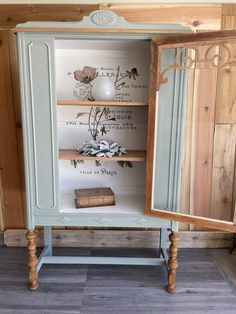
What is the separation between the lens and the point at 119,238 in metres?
2.49

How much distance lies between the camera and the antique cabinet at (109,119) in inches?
64.5

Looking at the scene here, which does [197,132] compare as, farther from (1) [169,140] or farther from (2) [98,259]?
(2) [98,259]

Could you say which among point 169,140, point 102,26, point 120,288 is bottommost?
point 120,288

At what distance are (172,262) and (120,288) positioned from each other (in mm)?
419

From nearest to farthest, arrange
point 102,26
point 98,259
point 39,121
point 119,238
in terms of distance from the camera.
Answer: point 102,26
point 39,121
point 98,259
point 119,238

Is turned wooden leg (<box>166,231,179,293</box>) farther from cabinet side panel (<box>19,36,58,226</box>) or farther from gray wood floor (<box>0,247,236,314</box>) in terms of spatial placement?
cabinet side panel (<box>19,36,58,226</box>)

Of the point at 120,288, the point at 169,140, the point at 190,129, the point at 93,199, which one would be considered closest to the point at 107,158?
the point at 93,199

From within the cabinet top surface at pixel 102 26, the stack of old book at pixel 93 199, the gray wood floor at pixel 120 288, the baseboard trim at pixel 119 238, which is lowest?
the gray wood floor at pixel 120 288

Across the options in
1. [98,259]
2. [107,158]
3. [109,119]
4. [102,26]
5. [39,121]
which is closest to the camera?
[102,26]

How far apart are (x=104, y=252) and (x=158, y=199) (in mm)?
873

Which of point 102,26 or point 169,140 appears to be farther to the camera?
point 169,140

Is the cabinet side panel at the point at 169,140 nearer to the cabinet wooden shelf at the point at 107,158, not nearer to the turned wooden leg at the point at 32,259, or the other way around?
the cabinet wooden shelf at the point at 107,158

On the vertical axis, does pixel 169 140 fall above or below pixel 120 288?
above

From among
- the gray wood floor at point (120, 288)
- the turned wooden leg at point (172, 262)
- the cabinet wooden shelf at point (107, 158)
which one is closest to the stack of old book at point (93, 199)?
the cabinet wooden shelf at point (107, 158)
